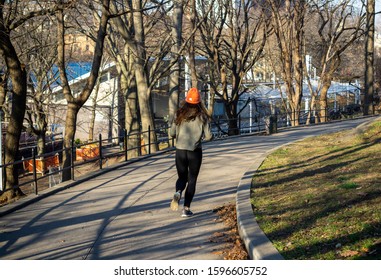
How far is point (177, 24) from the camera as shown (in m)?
Result: 25.5

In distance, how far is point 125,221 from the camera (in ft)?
30.6

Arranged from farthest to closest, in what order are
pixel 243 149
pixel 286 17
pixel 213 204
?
pixel 286 17 < pixel 243 149 < pixel 213 204

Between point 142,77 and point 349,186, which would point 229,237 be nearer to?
point 349,186

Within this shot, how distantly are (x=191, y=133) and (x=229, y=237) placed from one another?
1.71 m

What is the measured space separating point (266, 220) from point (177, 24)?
18.5 m

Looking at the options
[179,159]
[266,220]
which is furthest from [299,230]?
[179,159]

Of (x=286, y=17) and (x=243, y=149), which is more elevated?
(x=286, y=17)

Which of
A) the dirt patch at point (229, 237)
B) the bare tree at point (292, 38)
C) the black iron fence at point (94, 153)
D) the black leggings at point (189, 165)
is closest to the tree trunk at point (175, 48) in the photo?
the black iron fence at point (94, 153)

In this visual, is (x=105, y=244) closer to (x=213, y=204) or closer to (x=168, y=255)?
(x=168, y=255)

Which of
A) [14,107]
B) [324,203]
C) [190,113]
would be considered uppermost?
[14,107]

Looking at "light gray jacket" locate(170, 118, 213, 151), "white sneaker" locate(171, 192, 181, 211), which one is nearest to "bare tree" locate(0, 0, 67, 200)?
"white sneaker" locate(171, 192, 181, 211)

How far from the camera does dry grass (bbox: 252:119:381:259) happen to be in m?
6.55

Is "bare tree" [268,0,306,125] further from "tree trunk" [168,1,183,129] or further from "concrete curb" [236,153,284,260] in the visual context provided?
"concrete curb" [236,153,284,260]

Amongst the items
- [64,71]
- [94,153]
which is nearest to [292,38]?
[94,153]
